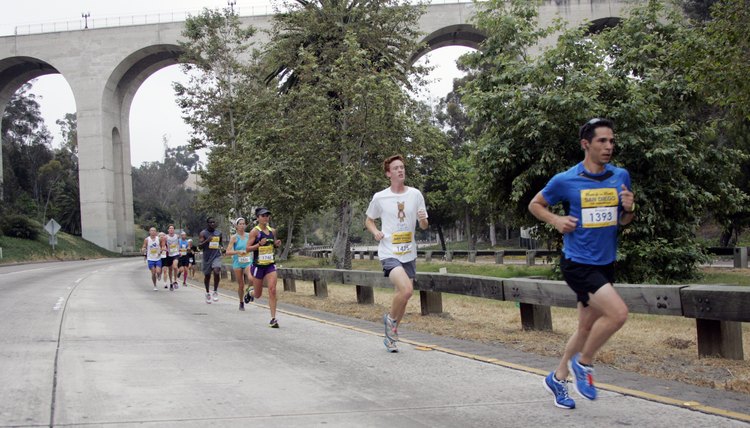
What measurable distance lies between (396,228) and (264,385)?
248cm

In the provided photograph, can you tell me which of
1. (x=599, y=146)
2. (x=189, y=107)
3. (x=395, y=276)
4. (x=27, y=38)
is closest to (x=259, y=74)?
(x=189, y=107)

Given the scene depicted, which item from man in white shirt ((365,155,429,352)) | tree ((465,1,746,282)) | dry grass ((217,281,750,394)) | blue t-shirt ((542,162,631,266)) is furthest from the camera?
tree ((465,1,746,282))

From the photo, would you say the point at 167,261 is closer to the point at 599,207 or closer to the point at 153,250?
the point at 153,250

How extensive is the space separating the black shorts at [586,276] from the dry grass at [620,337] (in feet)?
5.52

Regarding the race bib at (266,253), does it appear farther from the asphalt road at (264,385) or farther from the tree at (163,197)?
the tree at (163,197)

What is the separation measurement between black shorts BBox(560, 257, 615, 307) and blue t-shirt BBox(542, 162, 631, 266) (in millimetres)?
40

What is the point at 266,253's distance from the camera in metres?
11.1

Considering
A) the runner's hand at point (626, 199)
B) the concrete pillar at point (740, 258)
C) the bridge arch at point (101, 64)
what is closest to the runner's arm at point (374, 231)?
the runner's hand at point (626, 199)

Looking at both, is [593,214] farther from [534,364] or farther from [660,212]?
[660,212]

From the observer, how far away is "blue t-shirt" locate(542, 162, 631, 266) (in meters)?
4.87

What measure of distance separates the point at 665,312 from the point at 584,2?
50688 mm

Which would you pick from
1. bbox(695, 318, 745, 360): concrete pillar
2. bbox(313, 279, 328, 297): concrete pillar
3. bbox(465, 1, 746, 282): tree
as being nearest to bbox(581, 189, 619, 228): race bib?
bbox(695, 318, 745, 360): concrete pillar

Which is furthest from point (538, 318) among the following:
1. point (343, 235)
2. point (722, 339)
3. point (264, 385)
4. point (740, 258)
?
point (343, 235)

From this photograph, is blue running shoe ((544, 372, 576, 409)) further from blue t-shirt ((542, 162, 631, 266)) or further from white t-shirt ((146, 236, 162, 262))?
white t-shirt ((146, 236, 162, 262))
